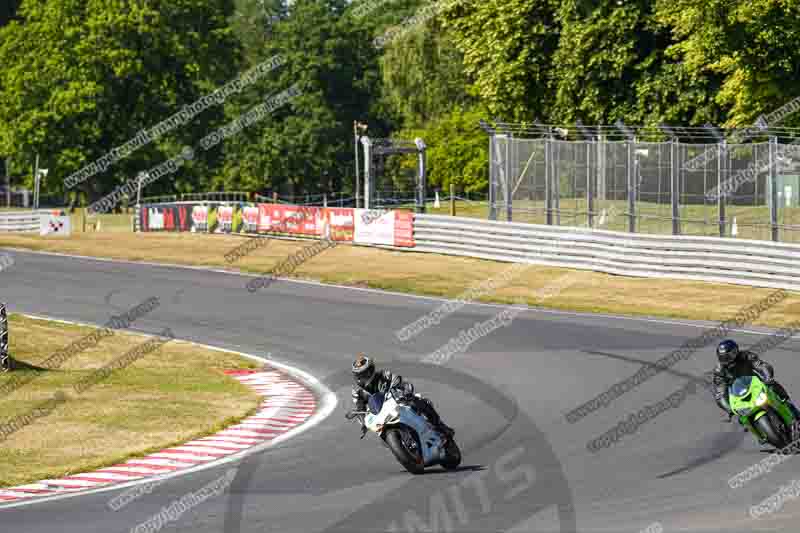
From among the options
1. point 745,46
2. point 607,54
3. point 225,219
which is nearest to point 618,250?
point 745,46

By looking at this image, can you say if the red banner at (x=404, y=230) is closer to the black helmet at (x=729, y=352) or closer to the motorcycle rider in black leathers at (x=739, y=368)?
the motorcycle rider in black leathers at (x=739, y=368)

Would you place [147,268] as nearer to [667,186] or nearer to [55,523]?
[667,186]

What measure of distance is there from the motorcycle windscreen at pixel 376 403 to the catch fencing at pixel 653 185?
60.6ft

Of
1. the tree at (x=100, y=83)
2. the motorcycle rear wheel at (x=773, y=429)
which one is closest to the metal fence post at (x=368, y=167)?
the motorcycle rear wheel at (x=773, y=429)

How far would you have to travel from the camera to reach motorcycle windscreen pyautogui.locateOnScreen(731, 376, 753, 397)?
13648 millimetres

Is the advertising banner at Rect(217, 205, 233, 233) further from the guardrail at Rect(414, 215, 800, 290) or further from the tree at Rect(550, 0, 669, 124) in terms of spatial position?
the tree at Rect(550, 0, 669, 124)

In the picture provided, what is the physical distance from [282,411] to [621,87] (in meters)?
32.5

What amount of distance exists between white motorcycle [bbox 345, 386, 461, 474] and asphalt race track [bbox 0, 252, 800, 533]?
188 mm

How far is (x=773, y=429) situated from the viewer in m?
13.3

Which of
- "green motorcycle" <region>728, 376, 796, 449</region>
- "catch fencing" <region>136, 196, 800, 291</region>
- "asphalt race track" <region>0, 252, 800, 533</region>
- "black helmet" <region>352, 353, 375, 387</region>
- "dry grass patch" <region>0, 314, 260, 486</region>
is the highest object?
"catch fencing" <region>136, 196, 800, 291</region>

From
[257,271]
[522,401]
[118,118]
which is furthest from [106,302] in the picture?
[118,118]

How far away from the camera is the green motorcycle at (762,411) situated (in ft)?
43.8

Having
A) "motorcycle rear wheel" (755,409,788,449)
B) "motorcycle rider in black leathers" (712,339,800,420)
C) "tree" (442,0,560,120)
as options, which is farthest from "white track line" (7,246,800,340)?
"tree" (442,0,560,120)

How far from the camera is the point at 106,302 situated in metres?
31.2
